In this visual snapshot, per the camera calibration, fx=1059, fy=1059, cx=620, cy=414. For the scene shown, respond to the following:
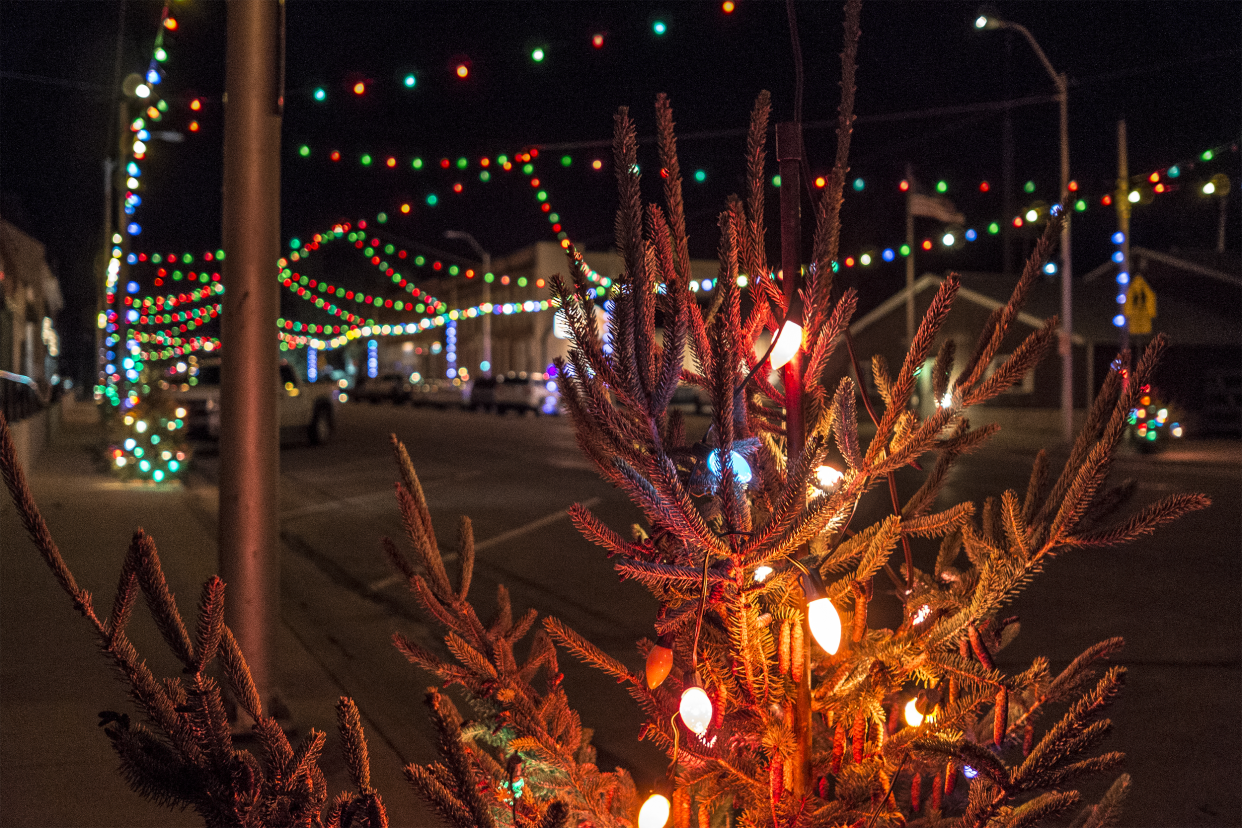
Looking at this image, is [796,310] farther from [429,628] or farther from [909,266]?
[909,266]

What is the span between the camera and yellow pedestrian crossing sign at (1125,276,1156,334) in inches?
789

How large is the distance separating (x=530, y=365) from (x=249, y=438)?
56193 mm

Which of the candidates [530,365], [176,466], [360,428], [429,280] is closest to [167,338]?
[429,280]

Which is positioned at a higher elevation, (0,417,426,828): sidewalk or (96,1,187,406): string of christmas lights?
(96,1,187,406): string of christmas lights

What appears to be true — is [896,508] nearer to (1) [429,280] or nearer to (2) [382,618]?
(2) [382,618]

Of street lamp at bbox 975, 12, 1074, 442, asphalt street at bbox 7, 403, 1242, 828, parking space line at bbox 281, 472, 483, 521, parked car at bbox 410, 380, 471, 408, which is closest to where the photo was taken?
asphalt street at bbox 7, 403, 1242, 828

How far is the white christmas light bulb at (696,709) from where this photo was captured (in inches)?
84.0

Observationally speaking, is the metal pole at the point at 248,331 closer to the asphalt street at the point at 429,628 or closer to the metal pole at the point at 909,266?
the asphalt street at the point at 429,628

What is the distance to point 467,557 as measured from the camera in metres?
2.65

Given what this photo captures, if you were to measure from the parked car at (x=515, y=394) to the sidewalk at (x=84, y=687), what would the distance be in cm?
3108

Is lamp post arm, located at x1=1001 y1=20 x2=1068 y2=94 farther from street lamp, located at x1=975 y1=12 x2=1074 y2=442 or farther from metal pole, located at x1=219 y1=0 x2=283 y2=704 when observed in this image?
metal pole, located at x1=219 y1=0 x2=283 y2=704

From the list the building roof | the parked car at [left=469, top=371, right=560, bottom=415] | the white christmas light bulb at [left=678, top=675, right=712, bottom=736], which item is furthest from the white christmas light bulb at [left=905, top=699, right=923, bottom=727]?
the parked car at [left=469, top=371, right=560, bottom=415]

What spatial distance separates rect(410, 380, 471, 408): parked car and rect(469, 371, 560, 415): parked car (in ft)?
10.2

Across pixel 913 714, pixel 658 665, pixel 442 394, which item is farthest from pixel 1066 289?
pixel 442 394
